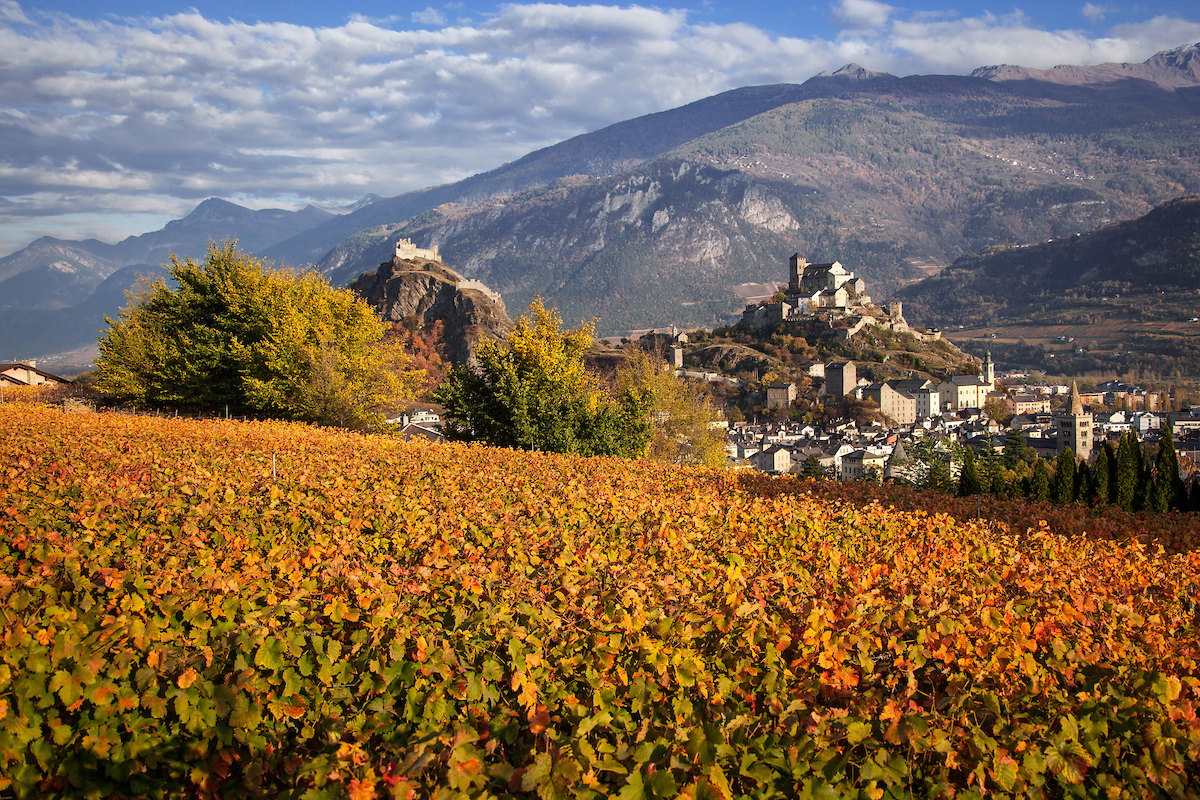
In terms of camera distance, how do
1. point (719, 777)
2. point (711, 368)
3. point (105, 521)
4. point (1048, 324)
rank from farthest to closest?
1. point (1048, 324)
2. point (711, 368)
3. point (105, 521)
4. point (719, 777)

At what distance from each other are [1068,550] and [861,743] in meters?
4.34

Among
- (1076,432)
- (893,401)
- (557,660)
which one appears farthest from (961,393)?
(557,660)

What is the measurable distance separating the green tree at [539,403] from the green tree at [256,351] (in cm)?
278

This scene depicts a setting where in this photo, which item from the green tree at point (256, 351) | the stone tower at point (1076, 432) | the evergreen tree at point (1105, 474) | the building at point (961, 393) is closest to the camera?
the green tree at point (256, 351)

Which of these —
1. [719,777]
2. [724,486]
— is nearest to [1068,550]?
[724,486]

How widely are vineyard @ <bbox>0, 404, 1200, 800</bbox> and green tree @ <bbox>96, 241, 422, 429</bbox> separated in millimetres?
15389

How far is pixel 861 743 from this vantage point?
2.83m

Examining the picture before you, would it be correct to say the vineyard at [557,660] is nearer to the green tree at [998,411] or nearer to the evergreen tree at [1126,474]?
the evergreen tree at [1126,474]

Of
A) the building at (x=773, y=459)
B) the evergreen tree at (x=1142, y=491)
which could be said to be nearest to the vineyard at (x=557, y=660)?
the evergreen tree at (x=1142, y=491)

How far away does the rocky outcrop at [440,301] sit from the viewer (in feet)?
332

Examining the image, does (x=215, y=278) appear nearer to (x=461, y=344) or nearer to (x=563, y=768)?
(x=563, y=768)

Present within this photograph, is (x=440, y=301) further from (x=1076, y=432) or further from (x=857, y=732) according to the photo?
(x=857, y=732)

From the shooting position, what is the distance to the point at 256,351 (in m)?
21.6

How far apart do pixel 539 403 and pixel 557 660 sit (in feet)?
53.9
